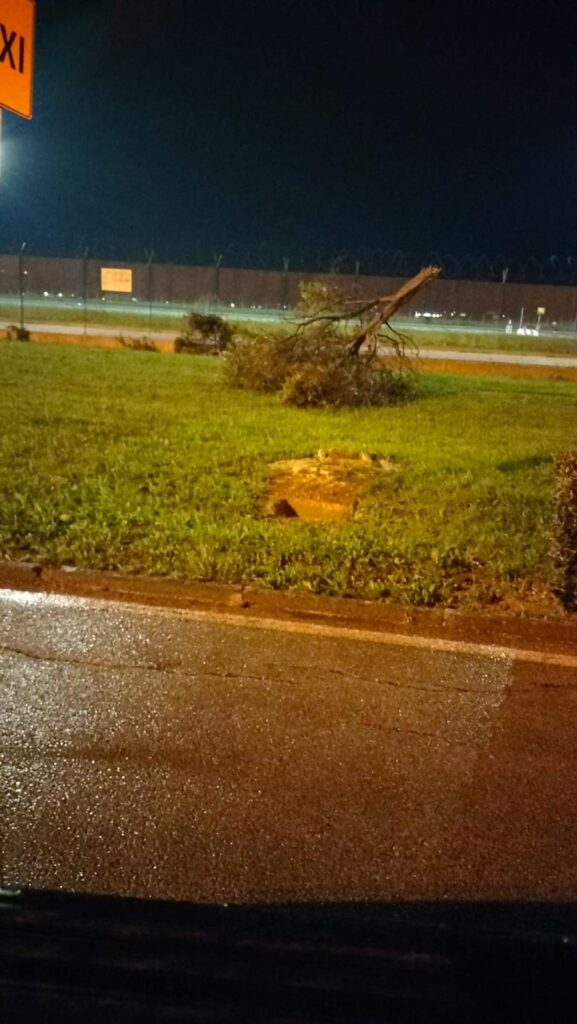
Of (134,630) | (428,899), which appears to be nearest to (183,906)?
(428,899)

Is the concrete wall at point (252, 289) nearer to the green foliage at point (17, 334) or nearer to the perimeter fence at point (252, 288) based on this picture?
the perimeter fence at point (252, 288)

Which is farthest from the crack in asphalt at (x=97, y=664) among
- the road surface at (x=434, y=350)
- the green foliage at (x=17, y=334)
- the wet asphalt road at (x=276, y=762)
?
the road surface at (x=434, y=350)

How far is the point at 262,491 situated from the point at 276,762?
4.97 m

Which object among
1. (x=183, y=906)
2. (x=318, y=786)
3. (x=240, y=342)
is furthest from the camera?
(x=240, y=342)

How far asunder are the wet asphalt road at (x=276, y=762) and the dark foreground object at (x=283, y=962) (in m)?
0.14

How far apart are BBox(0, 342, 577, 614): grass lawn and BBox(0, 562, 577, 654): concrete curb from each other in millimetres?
177

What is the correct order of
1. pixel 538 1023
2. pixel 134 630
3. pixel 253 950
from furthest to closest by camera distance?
pixel 134 630 < pixel 253 950 < pixel 538 1023

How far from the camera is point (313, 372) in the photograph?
15047 mm

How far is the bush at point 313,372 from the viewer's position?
1507cm

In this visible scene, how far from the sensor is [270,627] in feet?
20.2

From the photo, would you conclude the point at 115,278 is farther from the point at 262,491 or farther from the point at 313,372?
the point at 262,491

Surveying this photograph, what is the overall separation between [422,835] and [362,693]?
4.33ft

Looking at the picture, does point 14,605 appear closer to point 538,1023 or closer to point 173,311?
point 538,1023

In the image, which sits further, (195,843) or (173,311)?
(173,311)
